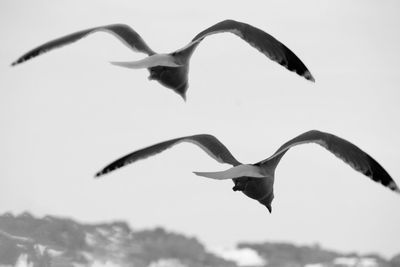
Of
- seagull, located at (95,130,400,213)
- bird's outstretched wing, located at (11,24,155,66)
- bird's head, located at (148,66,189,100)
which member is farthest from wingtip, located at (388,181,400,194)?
bird's outstretched wing, located at (11,24,155,66)

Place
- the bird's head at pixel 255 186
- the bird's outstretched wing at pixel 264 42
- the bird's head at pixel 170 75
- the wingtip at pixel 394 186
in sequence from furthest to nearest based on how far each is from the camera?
1. the bird's head at pixel 170 75
2. the bird's head at pixel 255 186
3. the bird's outstretched wing at pixel 264 42
4. the wingtip at pixel 394 186

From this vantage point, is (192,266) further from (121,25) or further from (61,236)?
(121,25)

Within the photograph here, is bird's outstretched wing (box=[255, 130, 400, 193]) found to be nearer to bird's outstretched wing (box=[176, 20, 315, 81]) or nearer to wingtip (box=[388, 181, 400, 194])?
wingtip (box=[388, 181, 400, 194])

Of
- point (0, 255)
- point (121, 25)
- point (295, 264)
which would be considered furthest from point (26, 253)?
Answer: point (121, 25)

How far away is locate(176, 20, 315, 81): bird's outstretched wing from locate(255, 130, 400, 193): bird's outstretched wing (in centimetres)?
30

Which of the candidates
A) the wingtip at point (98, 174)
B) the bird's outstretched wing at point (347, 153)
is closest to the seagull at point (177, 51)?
the bird's outstretched wing at point (347, 153)

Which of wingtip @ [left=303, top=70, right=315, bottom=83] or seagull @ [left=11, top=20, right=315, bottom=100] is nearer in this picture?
wingtip @ [left=303, top=70, right=315, bottom=83]

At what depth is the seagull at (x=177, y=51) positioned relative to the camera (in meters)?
3.94

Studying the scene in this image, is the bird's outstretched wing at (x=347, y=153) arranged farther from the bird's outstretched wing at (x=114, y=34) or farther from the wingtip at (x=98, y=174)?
the bird's outstretched wing at (x=114, y=34)

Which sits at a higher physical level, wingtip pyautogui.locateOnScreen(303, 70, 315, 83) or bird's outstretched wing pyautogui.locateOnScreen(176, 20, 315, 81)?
bird's outstretched wing pyautogui.locateOnScreen(176, 20, 315, 81)

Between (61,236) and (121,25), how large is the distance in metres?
3.64

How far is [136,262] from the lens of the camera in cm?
861

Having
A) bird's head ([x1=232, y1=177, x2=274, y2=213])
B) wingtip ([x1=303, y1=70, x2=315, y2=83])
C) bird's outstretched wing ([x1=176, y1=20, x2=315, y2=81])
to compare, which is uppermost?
bird's outstretched wing ([x1=176, y1=20, x2=315, y2=81])

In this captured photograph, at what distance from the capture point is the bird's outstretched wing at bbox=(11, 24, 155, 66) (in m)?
4.23
